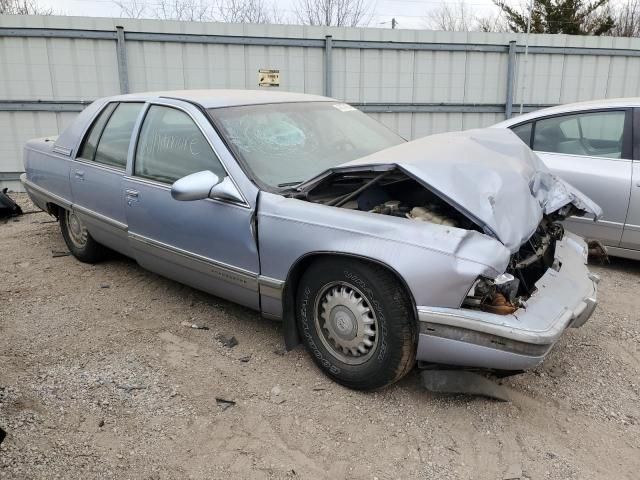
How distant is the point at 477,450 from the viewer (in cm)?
261

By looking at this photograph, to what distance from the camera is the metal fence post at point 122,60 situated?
26.7ft

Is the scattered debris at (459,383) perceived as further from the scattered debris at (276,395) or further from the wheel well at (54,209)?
the wheel well at (54,209)

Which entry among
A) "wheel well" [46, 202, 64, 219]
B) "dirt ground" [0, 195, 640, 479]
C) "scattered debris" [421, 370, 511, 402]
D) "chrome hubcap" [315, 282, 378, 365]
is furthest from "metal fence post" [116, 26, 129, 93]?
"scattered debris" [421, 370, 511, 402]

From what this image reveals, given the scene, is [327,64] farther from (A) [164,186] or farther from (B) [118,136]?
(A) [164,186]

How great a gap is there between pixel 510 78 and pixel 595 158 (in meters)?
4.93

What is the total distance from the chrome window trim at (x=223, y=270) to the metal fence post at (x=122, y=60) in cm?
530

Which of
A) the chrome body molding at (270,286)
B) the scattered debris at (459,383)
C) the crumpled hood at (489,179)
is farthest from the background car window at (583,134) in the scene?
the chrome body molding at (270,286)

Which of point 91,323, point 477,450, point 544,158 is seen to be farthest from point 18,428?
point 544,158

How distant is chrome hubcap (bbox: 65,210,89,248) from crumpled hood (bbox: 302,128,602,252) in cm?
274

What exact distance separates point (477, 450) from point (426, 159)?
57.3 inches

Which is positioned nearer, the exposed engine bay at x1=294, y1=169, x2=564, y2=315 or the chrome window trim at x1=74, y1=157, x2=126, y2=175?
the exposed engine bay at x1=294, y1=169, x2=564, y2=315

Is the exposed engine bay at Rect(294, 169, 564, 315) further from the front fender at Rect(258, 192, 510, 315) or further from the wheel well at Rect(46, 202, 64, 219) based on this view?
the wheel well at Rect(46, 202, 64, 219)

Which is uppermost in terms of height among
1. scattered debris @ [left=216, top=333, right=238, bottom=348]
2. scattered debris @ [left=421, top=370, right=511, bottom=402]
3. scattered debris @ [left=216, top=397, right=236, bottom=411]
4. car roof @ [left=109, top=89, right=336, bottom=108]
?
car roof @ [left=109, top=89, right=336, bottom=108]

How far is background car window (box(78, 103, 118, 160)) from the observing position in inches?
182
